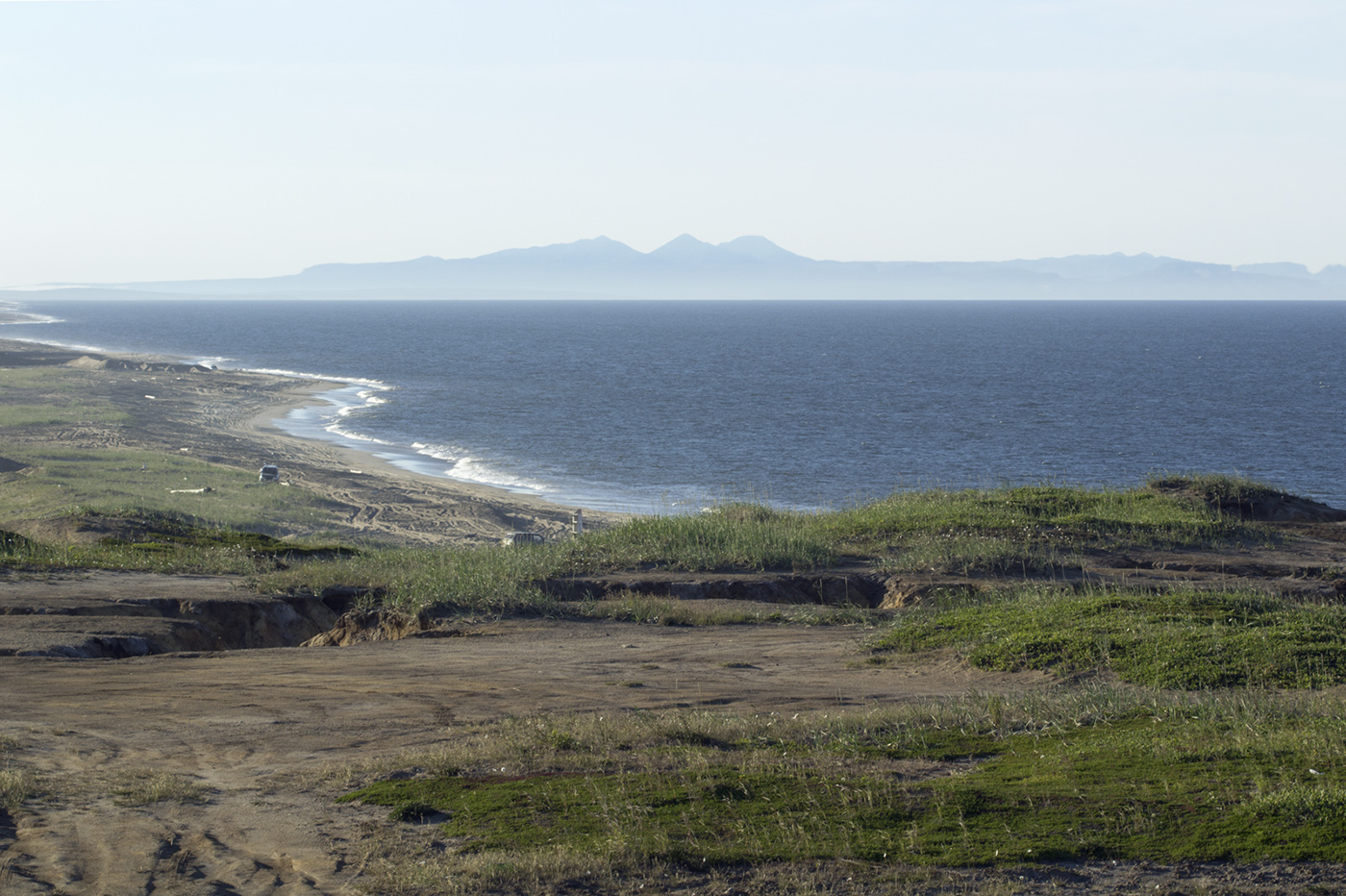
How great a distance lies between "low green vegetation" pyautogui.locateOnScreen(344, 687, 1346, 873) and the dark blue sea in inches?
856

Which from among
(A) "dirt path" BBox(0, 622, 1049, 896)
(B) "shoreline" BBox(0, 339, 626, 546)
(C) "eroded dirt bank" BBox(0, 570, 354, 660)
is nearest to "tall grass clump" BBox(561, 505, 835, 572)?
(A) "dirt path" BBox(0, 622, 1049, 896)

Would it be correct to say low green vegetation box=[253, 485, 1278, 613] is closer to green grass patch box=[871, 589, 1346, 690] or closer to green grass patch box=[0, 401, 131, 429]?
green grass patch box=[871, 589, 1346, 690]

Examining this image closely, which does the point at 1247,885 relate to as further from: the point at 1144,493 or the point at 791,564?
the point at 1144,493

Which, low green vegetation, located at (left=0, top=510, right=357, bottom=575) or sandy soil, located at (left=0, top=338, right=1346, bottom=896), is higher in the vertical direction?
sandy soil, located at (left=0, top=338, right=1346, bottom=896)

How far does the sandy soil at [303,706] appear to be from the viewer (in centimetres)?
558

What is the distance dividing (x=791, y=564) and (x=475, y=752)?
923 centimetres

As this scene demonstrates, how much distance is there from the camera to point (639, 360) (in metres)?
108

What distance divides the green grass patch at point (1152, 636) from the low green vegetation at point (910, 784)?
107cm

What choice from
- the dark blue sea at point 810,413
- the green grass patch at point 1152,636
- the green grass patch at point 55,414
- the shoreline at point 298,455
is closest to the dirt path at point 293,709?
the green grass patch at point 1152,636

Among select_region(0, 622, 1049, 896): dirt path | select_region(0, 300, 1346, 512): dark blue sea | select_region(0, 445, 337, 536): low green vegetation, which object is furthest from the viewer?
select_region(0, 300, 1346, 512): dark blue sea

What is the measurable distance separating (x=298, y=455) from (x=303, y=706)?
123 feet

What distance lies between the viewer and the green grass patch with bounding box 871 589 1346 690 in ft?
30.4

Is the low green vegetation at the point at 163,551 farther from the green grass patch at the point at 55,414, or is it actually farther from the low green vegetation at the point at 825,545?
the green grass patch at the point at 55,414

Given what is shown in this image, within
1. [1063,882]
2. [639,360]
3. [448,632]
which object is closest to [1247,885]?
[1063,882]
